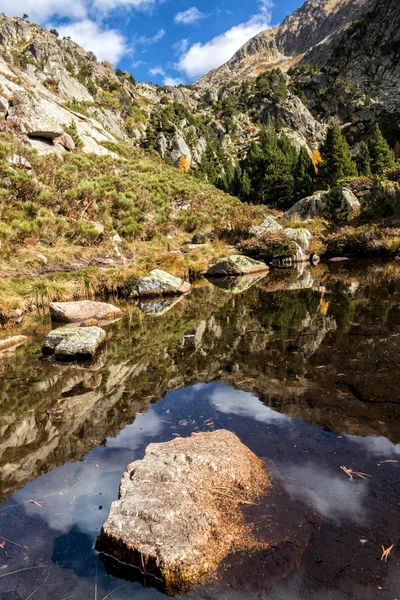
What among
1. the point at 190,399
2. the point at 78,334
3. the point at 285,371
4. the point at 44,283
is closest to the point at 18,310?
the point at 44,283

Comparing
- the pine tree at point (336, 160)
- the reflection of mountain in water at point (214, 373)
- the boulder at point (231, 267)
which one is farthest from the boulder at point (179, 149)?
the reflection of mountain in water at point (214, 373)

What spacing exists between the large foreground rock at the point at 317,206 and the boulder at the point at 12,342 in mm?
30122

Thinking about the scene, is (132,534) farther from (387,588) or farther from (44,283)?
(44,283)

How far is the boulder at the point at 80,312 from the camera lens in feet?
35.7

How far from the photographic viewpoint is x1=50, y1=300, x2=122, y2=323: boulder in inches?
428

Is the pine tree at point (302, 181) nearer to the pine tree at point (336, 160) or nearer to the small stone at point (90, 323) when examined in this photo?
the pine tree at point (336, 160)

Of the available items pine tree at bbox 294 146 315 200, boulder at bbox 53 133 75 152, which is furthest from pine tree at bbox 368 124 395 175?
boulder at bbox 53 133 75 152

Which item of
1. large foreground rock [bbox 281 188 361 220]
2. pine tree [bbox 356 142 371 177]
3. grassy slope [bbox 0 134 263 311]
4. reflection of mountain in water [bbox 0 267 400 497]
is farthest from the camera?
pine tree [bbox 356 142 371 177]

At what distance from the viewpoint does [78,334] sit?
8.16m

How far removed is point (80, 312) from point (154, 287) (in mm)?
5312

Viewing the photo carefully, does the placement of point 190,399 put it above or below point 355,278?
below

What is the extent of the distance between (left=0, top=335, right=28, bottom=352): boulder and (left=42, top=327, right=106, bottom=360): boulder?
1.11m

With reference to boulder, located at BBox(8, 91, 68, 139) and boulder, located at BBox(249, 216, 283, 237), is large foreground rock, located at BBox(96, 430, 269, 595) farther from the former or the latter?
boulder, located at BBox(8, 91, 68, 139)

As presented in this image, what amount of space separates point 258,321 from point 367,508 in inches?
272
